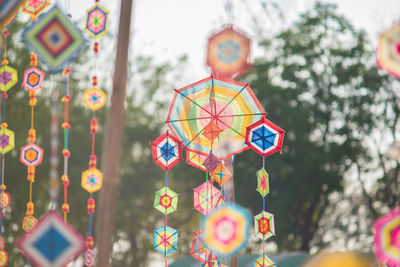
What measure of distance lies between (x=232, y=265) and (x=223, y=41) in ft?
7.16

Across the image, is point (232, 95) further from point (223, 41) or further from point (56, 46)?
point (56, 46)

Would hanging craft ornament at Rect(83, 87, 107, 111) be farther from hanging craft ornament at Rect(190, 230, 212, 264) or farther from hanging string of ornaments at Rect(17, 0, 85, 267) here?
hanging craft ornament at Rect(190, 230, 212, 264)

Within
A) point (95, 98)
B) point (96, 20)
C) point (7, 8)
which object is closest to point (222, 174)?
point (95, 98)

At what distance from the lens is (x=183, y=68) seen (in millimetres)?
19094

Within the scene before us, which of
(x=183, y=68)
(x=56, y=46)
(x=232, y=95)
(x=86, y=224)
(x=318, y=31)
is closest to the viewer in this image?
(x=56, y=46)

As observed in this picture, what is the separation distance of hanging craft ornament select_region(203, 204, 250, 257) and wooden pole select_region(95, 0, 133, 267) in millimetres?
1076

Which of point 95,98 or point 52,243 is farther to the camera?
point 95,98

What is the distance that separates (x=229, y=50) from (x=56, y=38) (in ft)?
5.41

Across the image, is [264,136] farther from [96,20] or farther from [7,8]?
[7,8]

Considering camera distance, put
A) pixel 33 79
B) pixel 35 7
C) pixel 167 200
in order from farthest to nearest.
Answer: pixel 167 200
pixel 33 79
pixel 35 7

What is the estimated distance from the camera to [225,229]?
3.28 m

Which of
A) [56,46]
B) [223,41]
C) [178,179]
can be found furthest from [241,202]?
[56,46]

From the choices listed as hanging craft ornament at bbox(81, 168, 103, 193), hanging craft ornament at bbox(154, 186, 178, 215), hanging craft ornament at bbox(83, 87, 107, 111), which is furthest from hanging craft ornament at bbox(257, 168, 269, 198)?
hanging craft ornament at bbox(83, 87, 107, 111)

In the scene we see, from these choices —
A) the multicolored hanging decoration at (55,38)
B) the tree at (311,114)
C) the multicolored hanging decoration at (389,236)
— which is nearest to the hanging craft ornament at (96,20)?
the multicolored hanging decoration at (55,38)
